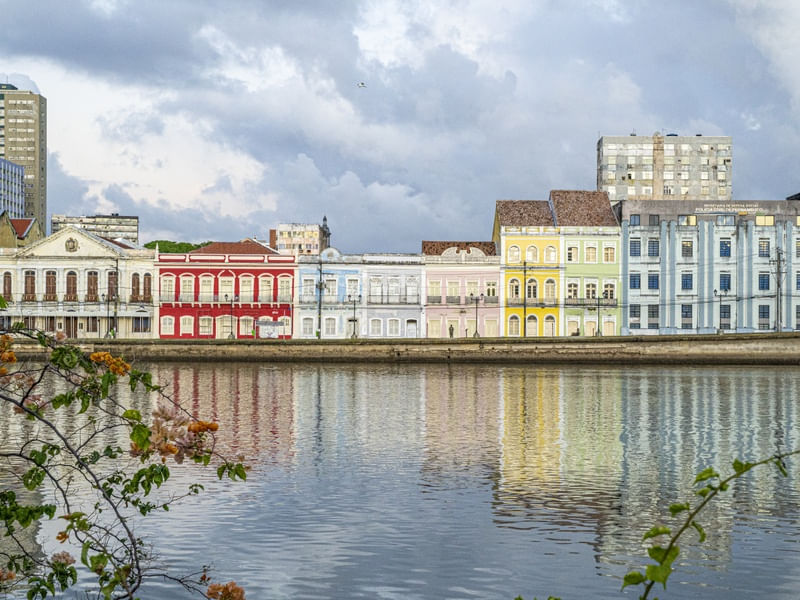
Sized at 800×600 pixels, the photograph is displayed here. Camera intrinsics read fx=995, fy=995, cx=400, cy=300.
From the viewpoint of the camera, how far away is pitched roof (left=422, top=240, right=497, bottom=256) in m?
76.9

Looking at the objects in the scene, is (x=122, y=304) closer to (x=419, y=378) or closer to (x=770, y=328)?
(x=419, y=378)

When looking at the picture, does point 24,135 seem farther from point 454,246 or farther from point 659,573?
point 659,573

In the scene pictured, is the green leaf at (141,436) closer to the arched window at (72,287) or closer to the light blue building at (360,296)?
the light blue building at (360,296)

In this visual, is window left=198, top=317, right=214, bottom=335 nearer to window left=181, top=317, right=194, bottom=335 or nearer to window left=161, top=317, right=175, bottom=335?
window left=181, top=317, right=194, bottom=335

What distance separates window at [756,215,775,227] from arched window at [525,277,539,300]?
54.2 feet

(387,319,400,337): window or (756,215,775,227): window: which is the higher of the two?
(756,215,775,227): window

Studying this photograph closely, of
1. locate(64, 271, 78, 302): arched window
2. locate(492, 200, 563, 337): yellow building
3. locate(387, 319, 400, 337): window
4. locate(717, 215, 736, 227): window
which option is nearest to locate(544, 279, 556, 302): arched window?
locate(492, 200, 563, 337): yellow building

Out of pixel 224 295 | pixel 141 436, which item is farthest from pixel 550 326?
pixel 141 436

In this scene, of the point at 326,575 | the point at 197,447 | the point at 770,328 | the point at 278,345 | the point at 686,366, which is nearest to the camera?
the point at 197,447

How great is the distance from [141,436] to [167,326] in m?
69.5

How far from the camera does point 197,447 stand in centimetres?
596

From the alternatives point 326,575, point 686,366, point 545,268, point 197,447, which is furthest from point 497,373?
point 197,447

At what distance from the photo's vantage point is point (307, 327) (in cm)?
7431

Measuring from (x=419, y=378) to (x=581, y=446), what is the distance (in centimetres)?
2610
